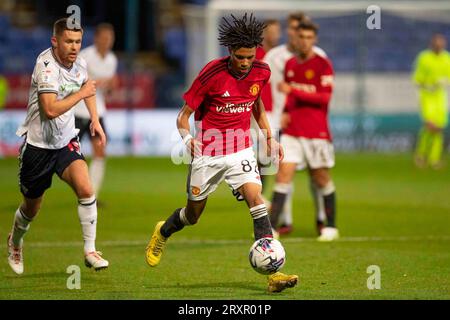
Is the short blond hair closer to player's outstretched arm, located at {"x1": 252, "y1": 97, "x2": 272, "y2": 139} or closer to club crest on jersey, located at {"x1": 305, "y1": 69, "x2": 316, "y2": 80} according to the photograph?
player's outstretched arm, located at {"x1": 252, "y1": 97, "x2": 272, "y2": 139}

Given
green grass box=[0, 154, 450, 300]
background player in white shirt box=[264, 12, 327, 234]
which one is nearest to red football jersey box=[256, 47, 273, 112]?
background player in white shirt box=[264, 12, 327, 234]

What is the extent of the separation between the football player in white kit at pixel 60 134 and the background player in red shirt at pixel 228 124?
871mm

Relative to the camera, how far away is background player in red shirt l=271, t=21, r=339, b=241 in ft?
38.3

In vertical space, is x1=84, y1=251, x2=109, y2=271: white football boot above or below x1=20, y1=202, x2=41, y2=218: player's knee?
below

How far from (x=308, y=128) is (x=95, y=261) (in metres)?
3.86

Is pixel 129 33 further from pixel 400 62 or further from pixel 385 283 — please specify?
pixel 385 283

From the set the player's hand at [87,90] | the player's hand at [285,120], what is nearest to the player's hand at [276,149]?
the player's hand at [87,90]

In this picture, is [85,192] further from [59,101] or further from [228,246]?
[228,246]

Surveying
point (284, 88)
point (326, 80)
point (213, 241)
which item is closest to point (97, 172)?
point (213, 241)

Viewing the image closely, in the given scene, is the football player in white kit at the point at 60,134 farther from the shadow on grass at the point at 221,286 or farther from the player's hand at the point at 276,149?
the player's hand at the point at 276,149

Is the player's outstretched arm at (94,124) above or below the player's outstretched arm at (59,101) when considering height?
below

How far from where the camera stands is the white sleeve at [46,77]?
8.70 m

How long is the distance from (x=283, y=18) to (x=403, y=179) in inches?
263

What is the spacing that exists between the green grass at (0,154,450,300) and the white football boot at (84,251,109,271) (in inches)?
5.8
